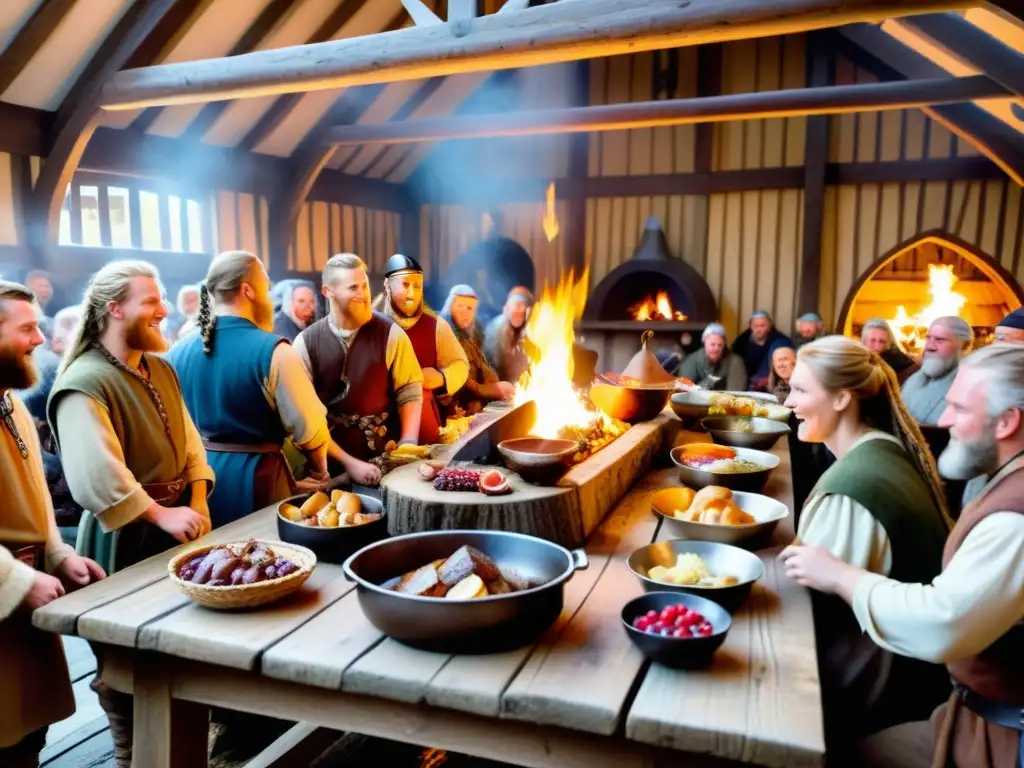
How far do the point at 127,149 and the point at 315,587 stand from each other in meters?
6.96

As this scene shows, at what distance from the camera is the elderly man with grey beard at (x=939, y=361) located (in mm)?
4973

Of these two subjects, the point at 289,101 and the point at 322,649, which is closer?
the point at 322,649

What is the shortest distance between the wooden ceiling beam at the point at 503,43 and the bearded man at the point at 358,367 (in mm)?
2343

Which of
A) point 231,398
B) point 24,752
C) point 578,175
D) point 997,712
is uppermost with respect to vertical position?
point 578,175

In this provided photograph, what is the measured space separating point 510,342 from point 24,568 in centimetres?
494

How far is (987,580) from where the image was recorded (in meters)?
1.65

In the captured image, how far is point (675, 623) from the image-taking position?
68.0 inches

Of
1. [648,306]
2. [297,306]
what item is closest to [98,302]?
[297,306]

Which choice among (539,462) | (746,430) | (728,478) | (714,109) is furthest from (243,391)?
(714,109)

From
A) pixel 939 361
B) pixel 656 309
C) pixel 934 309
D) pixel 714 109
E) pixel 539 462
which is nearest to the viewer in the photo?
pixel 539 462

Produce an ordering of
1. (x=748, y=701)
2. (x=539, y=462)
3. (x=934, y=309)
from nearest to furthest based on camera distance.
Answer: (x=748, y=701), (x=539, y=462), (x=934, y=309)

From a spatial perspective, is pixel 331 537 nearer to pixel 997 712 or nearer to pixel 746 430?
pixel 997 712

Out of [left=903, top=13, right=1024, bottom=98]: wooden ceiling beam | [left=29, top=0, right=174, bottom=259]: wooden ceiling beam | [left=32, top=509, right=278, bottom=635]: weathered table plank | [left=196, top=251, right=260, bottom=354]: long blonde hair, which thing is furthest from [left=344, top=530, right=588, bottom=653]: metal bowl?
[left=29, top=0, right=174, bottom=259]: wooden ceiling beam

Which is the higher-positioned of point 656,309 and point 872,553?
point 656,309
